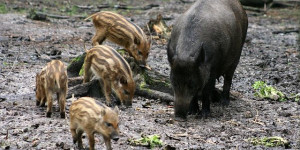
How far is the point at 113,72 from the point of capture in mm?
7586

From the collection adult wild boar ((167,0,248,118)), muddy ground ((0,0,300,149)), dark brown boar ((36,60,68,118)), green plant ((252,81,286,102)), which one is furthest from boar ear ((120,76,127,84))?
green plant ((252,81,286,102))

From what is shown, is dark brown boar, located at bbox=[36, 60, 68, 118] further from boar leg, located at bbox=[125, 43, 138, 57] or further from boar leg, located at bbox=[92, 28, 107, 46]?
boar leg, located at bbox=[92, 28, 107, 46]

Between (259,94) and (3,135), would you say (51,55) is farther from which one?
(3,135)

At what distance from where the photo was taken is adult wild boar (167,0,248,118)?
7.06 metres

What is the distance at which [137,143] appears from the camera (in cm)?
588


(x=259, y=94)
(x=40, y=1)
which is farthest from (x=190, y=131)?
(x=40, y=1)

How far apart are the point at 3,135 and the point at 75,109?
3.41ft

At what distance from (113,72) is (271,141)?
2.40m

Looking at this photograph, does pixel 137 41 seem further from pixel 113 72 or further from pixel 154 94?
pixel 113 72

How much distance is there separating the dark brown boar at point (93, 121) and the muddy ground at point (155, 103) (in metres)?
0.32

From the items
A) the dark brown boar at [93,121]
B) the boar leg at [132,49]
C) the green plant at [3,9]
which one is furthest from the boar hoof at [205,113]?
the green plant at [3,9]

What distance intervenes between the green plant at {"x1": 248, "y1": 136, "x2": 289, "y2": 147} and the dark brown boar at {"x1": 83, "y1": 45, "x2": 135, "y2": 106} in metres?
2.03

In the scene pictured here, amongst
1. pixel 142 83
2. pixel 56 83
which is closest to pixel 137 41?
pixel 142 83

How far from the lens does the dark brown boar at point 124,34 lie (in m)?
8.90
